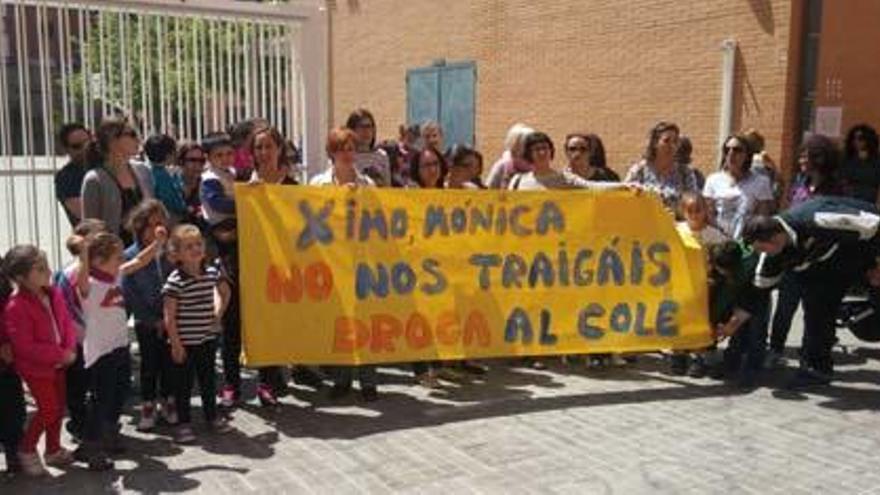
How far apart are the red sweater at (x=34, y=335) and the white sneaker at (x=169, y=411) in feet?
3.05

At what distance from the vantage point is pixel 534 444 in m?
5.30

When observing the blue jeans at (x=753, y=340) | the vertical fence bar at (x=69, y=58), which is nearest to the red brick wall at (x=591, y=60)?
the blue jeans at (x=753, y=340)

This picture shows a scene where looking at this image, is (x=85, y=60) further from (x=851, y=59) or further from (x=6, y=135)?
(x=851, y=59)

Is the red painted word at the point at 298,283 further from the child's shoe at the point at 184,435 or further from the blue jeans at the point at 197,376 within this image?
the child's shoe at the point at 184,435

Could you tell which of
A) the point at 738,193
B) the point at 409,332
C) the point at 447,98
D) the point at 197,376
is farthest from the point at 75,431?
the point at 447,98

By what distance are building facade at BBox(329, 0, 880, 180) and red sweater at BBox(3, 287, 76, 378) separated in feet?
34.9

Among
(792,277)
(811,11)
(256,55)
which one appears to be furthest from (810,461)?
(811,11)

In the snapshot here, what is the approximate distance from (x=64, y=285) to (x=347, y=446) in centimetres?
168

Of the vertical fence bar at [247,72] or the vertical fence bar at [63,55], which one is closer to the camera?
the vertical fence bar at [63,55]

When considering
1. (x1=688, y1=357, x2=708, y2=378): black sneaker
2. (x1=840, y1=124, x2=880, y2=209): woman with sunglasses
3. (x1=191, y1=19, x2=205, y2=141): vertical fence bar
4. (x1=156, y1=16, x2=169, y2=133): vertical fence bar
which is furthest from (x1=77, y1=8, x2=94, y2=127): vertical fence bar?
(x1=840, y1=124, x2=880, y2=209): woman with sunglasses

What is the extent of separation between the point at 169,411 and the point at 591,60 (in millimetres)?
12431

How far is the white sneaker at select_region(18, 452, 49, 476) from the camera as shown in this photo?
15.7 ft

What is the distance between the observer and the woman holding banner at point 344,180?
6105 mm

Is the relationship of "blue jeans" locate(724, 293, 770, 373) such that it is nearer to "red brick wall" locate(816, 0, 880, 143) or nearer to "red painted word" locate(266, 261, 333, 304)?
"red painted word" locate(266, 261, 333, 304)
